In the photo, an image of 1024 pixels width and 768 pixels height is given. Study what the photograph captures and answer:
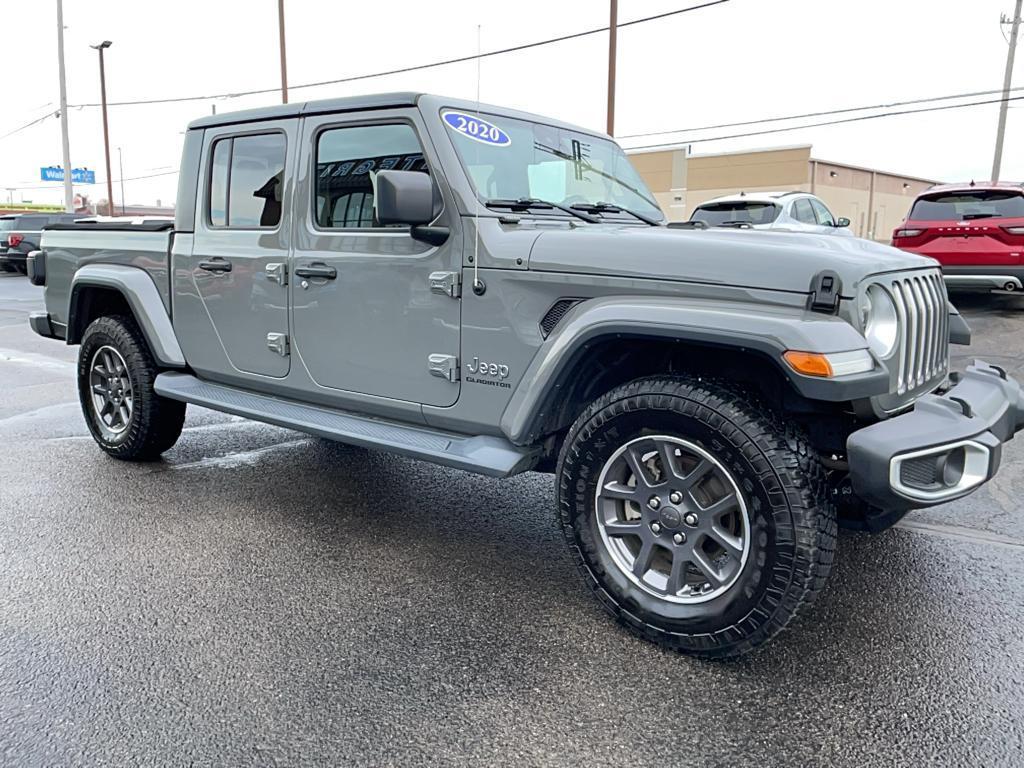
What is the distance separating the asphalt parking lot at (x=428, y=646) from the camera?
7.54ft

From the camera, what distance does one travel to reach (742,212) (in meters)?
10.5

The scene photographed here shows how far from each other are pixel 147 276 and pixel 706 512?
3.62 meters

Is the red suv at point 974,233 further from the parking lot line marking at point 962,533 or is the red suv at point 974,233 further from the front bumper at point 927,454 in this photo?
the front bumper at point 927,454

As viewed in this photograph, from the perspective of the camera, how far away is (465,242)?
128 inches

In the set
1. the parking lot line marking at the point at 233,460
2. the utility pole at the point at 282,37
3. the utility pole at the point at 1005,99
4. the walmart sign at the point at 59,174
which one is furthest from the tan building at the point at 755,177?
the walmart sign at the point at 59,174

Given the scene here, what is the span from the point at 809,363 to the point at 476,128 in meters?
1.90

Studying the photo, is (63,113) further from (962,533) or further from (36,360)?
(962,533)

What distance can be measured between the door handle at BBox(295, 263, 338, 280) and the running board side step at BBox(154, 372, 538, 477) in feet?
2.14

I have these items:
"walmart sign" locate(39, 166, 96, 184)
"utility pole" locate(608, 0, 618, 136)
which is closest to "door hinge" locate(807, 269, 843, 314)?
"utility pole" locate(608, 0, 618, 136)

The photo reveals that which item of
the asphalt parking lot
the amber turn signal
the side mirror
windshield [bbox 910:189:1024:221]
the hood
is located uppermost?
windshield [bbox 910:189:1024:221]

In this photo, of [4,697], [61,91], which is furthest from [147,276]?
Answer: [61,91]

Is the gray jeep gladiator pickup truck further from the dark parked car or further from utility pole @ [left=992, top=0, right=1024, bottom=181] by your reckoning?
utility pole @ [left=992, top=0, right=1024, bottom=181]

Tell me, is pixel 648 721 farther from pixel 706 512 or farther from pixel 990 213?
pixel 990 213

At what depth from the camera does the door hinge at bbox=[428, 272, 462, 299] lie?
3260 mm
